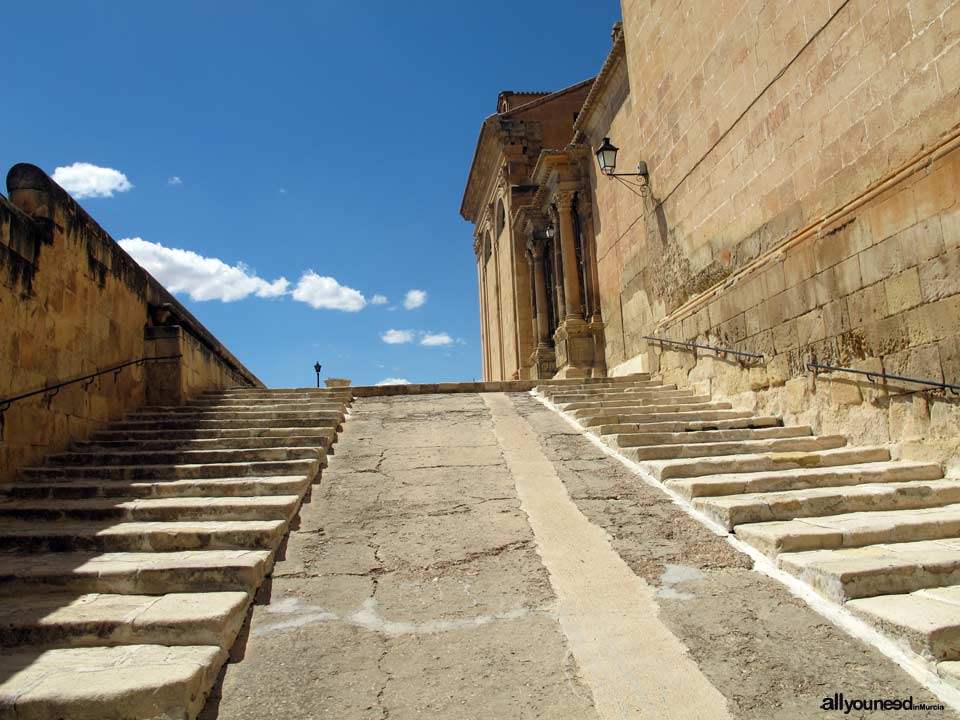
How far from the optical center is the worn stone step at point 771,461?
569cm

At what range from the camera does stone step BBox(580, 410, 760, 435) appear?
7172 millimetres

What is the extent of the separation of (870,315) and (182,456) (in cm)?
635

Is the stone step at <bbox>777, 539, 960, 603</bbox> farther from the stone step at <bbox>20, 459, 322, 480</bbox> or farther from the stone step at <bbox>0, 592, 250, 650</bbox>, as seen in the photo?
the stone step at <bbox>20, 459, 322, 480</bbox>

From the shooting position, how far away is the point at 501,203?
24344 mm

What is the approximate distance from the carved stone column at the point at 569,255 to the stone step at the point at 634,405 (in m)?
7.73

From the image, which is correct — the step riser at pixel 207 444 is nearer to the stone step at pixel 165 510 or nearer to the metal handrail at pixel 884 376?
the stone step at pixel 165 510

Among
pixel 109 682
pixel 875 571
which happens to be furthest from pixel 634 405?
pixel 109 682

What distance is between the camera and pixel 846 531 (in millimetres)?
4121

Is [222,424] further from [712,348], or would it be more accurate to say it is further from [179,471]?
[712,348]

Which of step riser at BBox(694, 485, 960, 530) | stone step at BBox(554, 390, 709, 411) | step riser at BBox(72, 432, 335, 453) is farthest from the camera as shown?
stone step at BBox(554, 390, 709, 411)

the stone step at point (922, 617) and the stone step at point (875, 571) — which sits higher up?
the stone step at point (875, 571)

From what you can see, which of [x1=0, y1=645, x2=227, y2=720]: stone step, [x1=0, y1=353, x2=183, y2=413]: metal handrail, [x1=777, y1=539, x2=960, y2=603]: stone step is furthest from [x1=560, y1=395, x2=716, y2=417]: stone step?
[x1=0, y1=645, x2=227, y2=720]: stone step

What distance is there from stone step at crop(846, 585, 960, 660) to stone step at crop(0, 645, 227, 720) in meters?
2.98

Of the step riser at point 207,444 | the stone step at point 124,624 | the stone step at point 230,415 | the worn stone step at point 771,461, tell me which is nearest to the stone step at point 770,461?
the worn stone step at point 771,461
